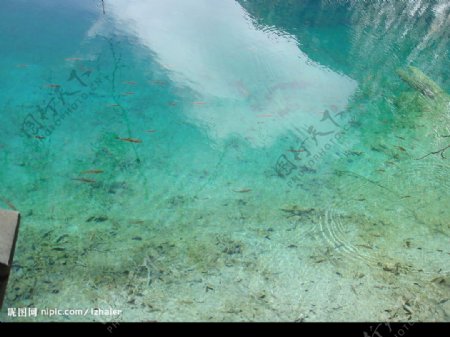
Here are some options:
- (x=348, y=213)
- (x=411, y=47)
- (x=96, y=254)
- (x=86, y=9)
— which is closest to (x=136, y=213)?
(x=96, y=254)

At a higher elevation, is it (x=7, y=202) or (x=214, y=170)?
(x=214, y=170)

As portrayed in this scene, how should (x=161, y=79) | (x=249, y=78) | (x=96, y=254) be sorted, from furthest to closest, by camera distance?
(x=249, y=78), (x=161, y=79), (x=96, y=254)

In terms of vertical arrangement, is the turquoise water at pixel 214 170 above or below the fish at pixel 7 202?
above

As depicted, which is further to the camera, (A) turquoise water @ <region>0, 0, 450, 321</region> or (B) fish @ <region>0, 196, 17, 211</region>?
(B) fish @ <region>0, 196, 17, 211</region>

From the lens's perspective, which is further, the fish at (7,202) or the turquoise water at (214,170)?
the fish at (7,202)

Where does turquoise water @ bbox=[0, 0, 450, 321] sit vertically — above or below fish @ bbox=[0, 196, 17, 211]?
above

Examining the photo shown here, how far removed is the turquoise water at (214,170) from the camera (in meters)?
3.31

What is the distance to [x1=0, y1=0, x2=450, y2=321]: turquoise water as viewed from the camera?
331 centimetres

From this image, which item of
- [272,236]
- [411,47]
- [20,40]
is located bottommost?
[20,40]

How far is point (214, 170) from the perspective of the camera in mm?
4973

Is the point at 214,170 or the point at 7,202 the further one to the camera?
the point at 214,170

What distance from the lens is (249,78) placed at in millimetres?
7355
